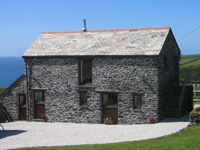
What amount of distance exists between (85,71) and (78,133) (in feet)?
18.1

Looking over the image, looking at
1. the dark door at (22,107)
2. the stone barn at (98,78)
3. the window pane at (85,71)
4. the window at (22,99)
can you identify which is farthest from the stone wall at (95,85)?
the window at (22,99)

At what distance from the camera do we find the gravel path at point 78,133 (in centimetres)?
1708

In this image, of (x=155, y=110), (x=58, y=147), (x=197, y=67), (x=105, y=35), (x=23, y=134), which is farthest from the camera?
(x=197, y=67)

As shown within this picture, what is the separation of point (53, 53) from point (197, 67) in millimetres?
30790

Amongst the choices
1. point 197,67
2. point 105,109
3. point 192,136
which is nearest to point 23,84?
point 105,109

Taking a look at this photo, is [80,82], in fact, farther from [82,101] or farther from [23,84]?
[23,84]

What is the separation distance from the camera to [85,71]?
23516 mm

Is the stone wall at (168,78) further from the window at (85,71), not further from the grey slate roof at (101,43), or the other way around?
the window at (85,71)

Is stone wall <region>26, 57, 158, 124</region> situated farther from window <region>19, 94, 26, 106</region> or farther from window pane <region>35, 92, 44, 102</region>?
window <region>19, 94, 26, 106</region>

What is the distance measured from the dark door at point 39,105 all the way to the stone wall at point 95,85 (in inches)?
13.2

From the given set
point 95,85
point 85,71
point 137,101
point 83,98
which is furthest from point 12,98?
point 137,101

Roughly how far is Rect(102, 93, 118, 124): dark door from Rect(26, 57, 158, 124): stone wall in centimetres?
37

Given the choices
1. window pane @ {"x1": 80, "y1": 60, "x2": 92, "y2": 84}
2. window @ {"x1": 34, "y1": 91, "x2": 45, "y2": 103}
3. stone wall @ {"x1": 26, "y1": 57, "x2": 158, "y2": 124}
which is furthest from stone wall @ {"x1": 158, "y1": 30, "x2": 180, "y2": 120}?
window @ {"x1": 34, "y1": 91, "x2": 45, "y2": 103}

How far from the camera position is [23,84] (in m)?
25.4
